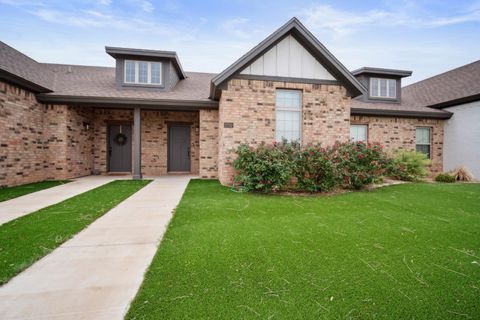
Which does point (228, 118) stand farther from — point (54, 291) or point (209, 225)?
point (54, 291)

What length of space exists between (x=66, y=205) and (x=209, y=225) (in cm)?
338

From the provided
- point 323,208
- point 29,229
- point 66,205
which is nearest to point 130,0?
point 66,205

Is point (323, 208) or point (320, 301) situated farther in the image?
point (323, 208)

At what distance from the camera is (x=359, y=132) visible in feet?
34.6

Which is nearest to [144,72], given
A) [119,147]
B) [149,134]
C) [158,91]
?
[158,91]

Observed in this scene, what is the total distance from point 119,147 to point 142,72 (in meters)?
3.82

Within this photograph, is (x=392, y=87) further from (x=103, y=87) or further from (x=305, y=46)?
(x=103, y=87)

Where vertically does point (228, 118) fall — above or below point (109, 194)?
above

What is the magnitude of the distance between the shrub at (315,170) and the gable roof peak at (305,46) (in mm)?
3052

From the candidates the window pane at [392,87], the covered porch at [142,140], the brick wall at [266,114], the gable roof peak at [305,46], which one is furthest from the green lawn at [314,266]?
the window pane at [392,87]

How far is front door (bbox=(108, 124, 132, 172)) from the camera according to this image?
1064 cm

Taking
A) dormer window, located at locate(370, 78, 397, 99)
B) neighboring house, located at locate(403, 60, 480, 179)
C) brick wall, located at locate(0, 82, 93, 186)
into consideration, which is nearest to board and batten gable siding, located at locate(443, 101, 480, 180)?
neighboring house, located at locate(403, 60, 480, 179)

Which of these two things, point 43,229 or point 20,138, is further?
point 20,138

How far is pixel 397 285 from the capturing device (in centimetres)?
194
